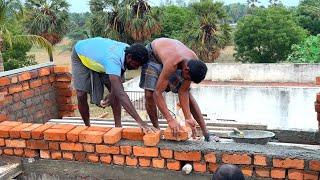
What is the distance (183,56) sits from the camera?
353cm

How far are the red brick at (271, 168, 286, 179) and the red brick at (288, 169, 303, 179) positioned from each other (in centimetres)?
4

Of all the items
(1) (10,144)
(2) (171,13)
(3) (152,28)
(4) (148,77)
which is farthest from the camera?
Answer: (2) (171,13)

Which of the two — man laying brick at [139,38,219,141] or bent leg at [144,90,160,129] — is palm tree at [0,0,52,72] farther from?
man laying brick at [139,38,219,141]

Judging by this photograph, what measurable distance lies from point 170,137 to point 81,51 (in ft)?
4.71

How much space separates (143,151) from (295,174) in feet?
3.74

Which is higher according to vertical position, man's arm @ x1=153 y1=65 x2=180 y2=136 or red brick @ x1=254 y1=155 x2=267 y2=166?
man's arm @ x1=153 y1=65 x2=180 y2=136

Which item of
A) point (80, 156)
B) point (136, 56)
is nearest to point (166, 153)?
point (80, 156)

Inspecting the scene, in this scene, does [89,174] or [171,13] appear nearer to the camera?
[89,174]

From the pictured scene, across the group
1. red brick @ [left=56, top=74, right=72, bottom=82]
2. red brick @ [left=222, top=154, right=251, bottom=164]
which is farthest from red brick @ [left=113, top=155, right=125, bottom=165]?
red brick @ [left=56, top=74, right=72, bottom=82]

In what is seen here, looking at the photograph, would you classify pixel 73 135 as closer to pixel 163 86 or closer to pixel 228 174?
pixel 163 86

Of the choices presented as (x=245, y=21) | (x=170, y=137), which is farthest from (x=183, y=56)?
(x=245, y=21)

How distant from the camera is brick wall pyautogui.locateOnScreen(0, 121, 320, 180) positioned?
287 cm

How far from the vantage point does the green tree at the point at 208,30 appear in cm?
2266

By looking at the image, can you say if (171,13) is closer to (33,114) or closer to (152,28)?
(152,28)
